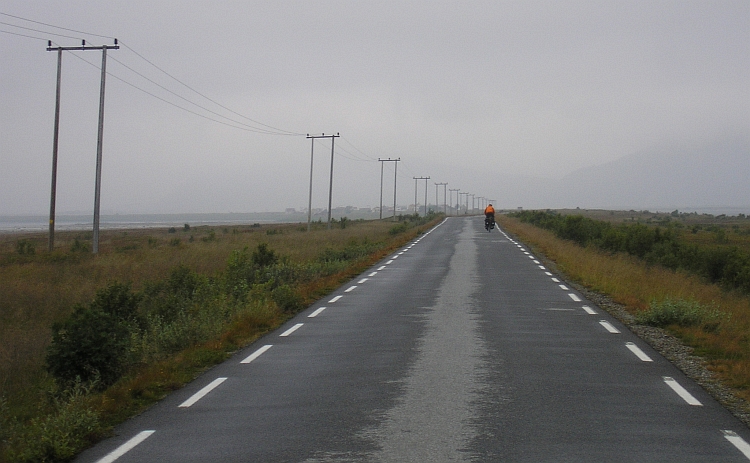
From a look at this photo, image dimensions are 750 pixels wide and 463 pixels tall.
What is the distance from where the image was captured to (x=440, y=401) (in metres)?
7.55

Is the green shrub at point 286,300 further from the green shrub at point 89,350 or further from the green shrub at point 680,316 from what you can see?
the green shrub at point 680,316

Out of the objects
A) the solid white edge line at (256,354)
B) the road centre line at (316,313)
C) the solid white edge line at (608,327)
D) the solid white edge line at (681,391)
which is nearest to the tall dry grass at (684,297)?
the solid white edge line at (681,391)

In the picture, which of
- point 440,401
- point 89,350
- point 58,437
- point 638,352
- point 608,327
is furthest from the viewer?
point 608,327

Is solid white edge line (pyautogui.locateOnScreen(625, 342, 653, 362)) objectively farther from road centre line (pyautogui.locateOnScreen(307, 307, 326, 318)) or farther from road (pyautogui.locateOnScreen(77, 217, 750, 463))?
road centre line (pyautogui.locateOnScreen(307, 307, 326, 318))

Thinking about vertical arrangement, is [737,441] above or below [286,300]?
above

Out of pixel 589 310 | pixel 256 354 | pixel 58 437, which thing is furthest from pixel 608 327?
pixel 58 437

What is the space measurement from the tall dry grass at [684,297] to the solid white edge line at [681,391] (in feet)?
1.76

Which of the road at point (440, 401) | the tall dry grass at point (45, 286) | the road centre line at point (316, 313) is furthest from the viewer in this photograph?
the road centre line at point (316, 313)

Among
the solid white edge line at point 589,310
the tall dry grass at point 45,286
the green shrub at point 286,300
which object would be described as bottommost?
the tall dry grass at point 45,286

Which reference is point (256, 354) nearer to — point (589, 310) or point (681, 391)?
point (681, 391)

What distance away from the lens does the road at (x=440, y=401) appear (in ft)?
19.6

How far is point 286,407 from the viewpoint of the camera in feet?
24.4

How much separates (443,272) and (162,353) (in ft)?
44.7

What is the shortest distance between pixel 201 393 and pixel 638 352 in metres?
5.96
